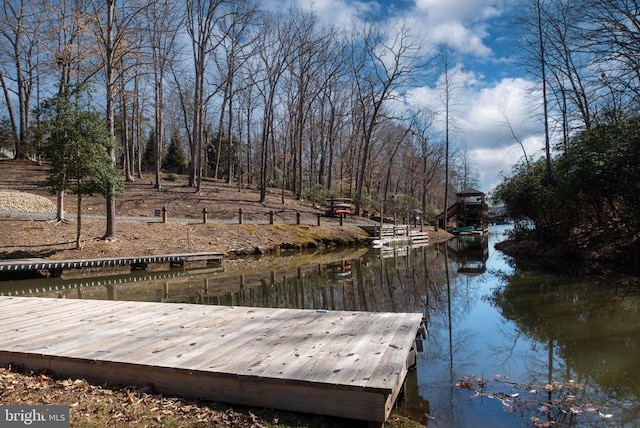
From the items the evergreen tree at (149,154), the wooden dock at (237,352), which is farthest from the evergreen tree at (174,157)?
the wooden dock at (237,352)

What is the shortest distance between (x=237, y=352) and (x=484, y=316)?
18.7ft

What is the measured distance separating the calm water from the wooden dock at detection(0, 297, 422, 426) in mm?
819

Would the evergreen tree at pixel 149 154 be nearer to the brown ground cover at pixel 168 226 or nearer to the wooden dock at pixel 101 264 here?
the brown ground cover at pixel 168 226

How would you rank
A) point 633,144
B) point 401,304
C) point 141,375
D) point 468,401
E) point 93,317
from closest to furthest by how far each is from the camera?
point 141,375, point 468,401, point 93,317, point 401,304, point 633,144

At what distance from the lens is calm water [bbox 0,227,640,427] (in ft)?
13.1

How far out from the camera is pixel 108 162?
13984mm

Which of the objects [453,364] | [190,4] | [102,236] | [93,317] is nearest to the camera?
[453,364]

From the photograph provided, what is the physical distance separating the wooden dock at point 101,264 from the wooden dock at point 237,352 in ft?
22.2

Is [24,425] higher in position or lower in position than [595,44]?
lower

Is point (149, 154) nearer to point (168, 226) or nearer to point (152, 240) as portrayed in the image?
point (168, 226)

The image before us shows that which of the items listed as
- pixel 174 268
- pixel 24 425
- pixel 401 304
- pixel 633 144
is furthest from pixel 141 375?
pixel 633 144

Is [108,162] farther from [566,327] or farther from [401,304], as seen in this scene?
[566,327]

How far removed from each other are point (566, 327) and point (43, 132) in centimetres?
1582

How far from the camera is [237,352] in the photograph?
3.91m
